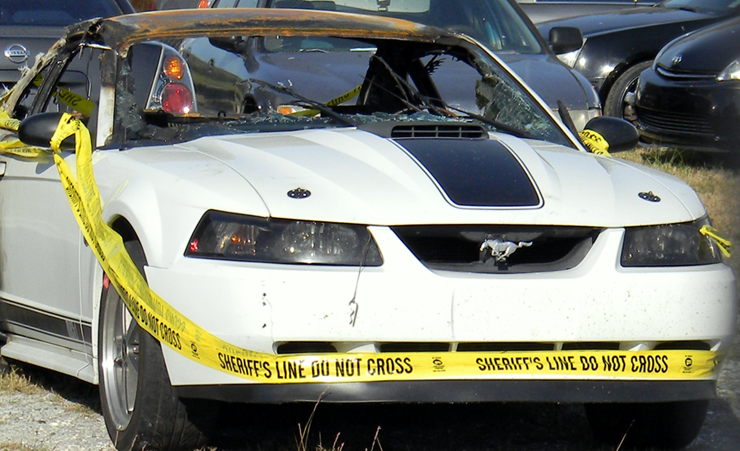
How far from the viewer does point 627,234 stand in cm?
358

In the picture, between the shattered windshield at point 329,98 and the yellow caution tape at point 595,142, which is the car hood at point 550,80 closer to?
the shattered windshield at point 329,98

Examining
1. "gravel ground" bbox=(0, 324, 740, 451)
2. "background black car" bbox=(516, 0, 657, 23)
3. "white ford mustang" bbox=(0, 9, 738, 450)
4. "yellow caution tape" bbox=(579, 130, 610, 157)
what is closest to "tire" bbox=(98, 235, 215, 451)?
"white ford mustang" bbox=(0, 9, 738, 450)

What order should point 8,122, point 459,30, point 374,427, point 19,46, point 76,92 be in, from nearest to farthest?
point 374,427 < point 8,122 < point 76,92 < point 459,30 < point 19,46

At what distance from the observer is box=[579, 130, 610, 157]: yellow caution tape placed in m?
4.70

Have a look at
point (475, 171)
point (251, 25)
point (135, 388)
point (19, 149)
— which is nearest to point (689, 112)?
point (251, 25)

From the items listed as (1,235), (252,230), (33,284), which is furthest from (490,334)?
(1,235)

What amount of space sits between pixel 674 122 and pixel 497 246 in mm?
6311

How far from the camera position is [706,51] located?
373 inches

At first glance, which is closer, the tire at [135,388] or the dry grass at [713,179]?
the tire at [135,388]

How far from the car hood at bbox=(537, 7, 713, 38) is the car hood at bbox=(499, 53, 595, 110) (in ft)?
10.2

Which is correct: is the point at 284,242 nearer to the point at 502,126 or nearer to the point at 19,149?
the point at 502,126

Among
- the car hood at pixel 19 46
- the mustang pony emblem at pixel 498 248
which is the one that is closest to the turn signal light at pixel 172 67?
the mustang pony emblem at pixel 498 248

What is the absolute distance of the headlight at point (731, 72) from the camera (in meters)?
9.02

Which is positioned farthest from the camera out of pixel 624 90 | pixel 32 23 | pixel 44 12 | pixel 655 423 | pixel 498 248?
pixel 624 90
